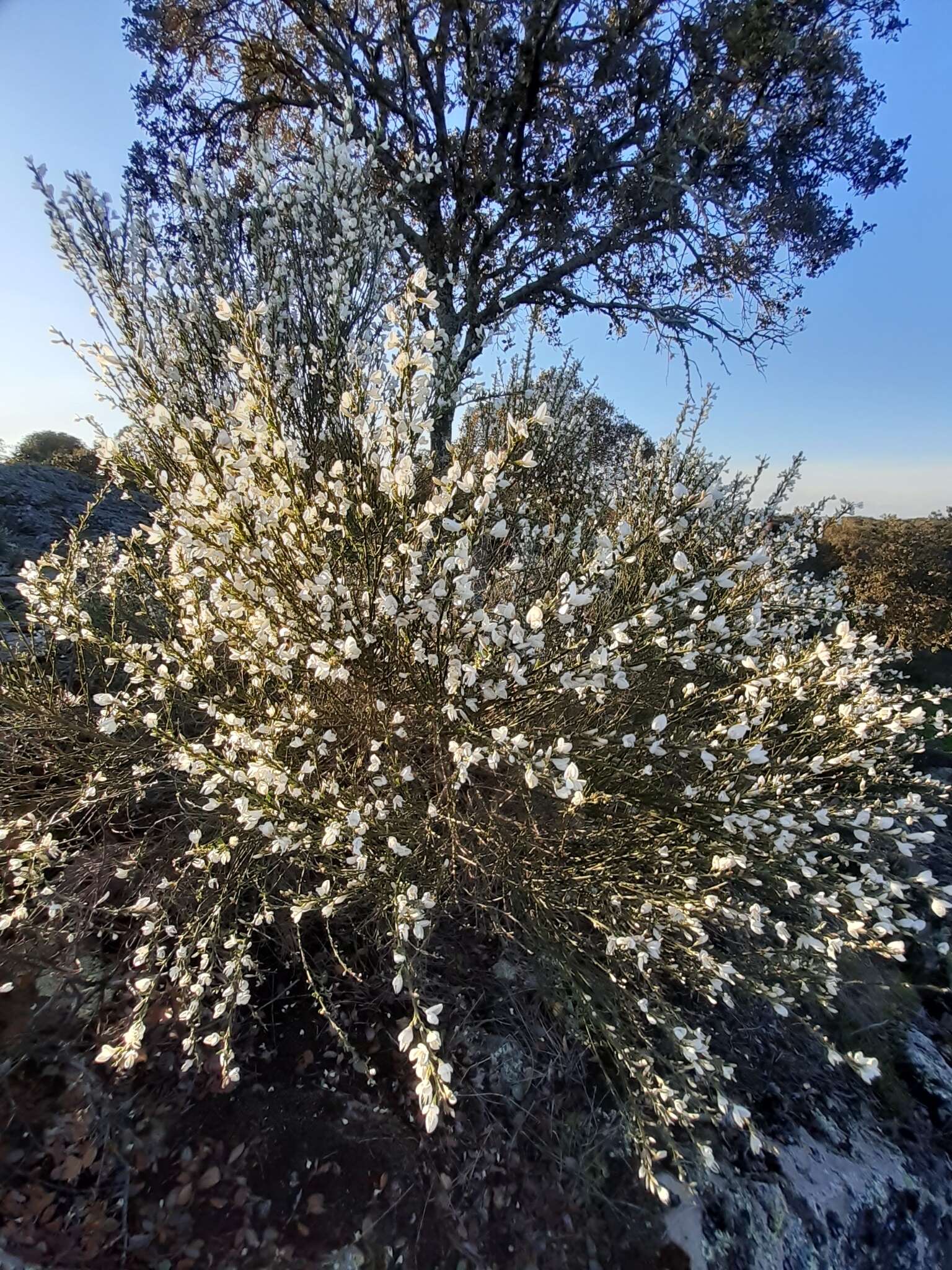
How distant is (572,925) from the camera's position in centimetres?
240

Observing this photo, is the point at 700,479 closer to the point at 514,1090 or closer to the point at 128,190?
the point at 514,1090

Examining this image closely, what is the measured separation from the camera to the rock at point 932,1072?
2.44 metres

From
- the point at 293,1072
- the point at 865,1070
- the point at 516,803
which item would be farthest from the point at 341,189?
the point at 865,1070

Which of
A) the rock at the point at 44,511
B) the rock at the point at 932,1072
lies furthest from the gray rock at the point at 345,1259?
the rock at the point at 44,511

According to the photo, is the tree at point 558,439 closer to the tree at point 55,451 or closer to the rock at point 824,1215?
the rock at point 824,1215

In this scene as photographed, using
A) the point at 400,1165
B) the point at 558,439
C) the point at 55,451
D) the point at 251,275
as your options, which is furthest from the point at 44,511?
the point at 55,451

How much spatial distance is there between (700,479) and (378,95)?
5692mm

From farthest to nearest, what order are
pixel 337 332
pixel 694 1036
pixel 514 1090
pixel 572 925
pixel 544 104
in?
1. pixel 544 104
2. pixel 337 332
3. pixel 572 925
4. pixel 514 1090
5. pixel 694 1036

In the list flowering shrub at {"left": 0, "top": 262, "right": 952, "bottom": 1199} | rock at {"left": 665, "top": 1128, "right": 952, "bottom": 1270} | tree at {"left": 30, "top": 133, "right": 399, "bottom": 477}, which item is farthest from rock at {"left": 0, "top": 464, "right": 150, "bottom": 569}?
rock at {"left": 665, "top": 1128, "right": 952, "bottom": 1270}

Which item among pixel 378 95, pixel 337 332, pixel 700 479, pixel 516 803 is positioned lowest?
pixel 516 803

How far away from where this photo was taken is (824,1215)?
6.51 feet

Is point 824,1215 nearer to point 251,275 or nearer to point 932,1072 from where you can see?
point 932,1072

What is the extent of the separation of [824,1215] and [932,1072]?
0.97 metres

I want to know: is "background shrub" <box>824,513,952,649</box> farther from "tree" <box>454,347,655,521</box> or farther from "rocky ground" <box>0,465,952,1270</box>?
"rocky ground" <box>0,465,952,1270</box>
